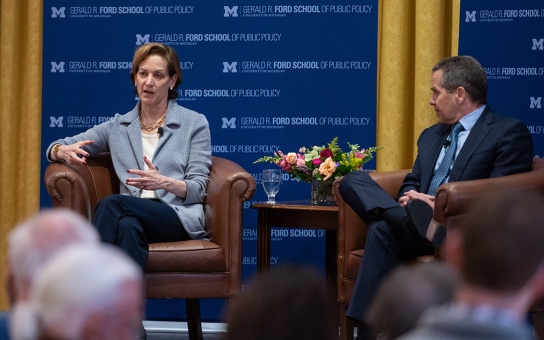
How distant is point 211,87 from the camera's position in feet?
16.8

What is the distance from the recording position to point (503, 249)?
37.2 inches

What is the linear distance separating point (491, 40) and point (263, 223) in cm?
185

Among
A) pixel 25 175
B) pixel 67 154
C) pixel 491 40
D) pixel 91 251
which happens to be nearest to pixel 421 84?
pixel 491 40

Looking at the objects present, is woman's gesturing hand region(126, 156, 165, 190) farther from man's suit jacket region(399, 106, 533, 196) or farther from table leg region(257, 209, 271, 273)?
man's suit jacket region(399, 106, 533, 196)

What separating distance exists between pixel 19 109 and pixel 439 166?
281 cm

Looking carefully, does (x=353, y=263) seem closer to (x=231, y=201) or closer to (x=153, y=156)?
(x=231, y=201)

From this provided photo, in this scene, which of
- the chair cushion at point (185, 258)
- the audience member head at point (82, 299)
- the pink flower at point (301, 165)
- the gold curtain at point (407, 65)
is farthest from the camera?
the gold curtain at point (407, 65)

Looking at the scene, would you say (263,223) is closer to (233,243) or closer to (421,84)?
(233,243)

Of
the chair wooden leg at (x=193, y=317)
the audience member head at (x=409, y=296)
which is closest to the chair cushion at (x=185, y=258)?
the chair wooden leg at (x=193, y=317)

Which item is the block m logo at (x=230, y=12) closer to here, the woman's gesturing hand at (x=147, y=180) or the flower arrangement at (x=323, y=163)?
the flower arrangement at (x=323, y=163)

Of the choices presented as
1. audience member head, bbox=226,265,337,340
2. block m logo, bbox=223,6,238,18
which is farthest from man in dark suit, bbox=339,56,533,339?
audience member head, bbox=226,265,337,340

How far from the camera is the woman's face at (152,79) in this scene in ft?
13.9

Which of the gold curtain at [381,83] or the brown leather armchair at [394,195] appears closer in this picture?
the brown leather armchair at [394,195]

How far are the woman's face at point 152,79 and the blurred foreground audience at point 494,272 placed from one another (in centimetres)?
336
